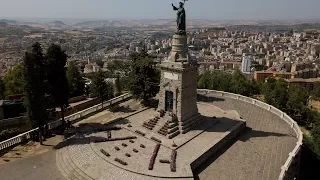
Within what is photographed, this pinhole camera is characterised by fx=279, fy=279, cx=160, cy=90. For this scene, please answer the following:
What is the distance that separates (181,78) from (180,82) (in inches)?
14.7

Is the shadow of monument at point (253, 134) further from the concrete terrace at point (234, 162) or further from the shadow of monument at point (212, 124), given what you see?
the shadow of monument at point (212, 124)

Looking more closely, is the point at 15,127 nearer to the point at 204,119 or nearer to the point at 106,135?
the point at 106,135

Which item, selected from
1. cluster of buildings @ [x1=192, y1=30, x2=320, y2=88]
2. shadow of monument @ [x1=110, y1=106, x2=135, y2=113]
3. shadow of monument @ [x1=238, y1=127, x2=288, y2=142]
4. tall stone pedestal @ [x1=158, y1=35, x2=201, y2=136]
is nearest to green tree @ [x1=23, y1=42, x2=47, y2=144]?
shadow of monument @ [x1=110, y1=106, x2=135, y2=113]

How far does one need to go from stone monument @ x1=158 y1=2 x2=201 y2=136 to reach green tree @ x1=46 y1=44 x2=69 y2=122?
8.94 meters

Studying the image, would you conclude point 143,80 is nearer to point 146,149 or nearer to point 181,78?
point 181,78

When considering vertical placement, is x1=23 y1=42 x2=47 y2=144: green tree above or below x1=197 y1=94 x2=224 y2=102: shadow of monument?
above

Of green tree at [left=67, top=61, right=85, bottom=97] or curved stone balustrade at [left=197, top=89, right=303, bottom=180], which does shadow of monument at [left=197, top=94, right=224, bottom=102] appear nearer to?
curved stone balustrade at [left=197, top=89, right=303, bottom=180]

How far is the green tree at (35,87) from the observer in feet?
71.1

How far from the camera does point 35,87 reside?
2191 cm

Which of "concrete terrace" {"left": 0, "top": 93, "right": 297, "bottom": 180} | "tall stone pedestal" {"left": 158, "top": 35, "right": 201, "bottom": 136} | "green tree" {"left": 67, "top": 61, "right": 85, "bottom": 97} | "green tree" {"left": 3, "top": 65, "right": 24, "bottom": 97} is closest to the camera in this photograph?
"concrete terrace" {"left": 0, "top": 93, "right": 297, "bottom": 180}

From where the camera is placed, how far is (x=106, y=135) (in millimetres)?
24000

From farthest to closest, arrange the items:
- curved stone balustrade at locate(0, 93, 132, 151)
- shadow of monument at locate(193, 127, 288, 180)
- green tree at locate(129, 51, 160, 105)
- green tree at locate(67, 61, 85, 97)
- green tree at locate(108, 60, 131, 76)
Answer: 1. green tree at locate(67, 61, 85, 97)
2. green tree at locate(108, 60, 131, 76)
3. green tree at locate(129, 51, 160, 105)
4. curved stone balustrade at locate(0, 93, 132, 151)
5. shadow of monument at locate(193, 127, 288, 180)

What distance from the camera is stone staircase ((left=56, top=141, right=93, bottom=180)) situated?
18516 mm

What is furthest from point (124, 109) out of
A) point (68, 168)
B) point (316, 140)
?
point (316, 140)
